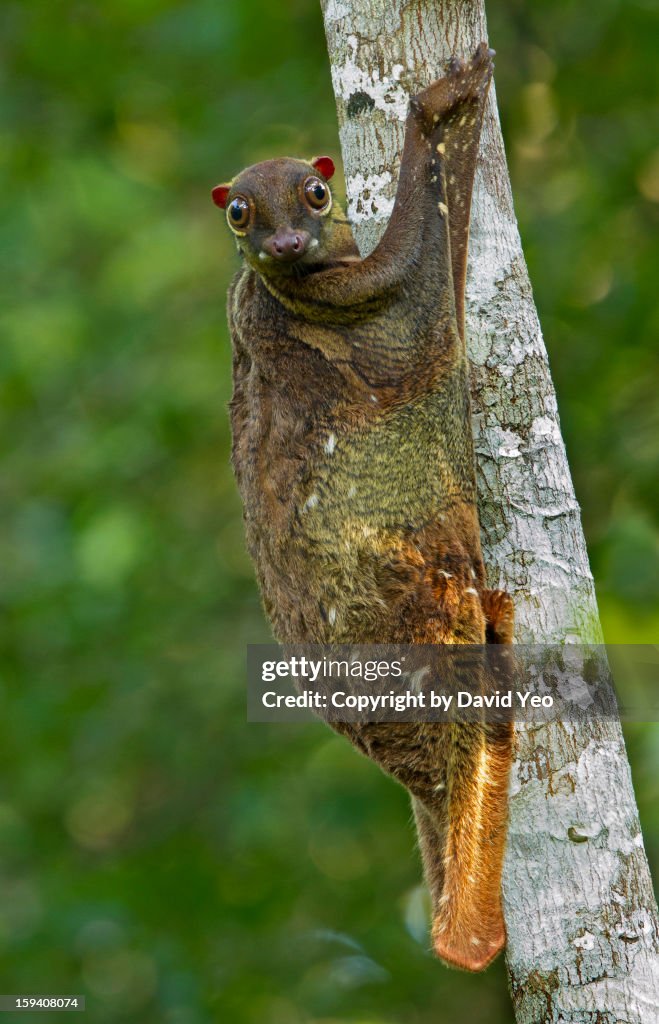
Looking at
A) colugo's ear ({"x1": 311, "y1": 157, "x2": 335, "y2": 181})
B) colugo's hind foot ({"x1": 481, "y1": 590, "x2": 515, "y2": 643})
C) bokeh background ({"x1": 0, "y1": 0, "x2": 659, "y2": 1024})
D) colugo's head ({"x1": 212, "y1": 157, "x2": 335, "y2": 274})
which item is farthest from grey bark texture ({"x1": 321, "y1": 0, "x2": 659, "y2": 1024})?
bokeh background ({"x1": 0, "y1": 0, "x2": 659, "y2": 1024})

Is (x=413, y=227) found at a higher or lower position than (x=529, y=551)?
higher

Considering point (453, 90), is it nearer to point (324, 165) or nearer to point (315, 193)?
point (315, 193)

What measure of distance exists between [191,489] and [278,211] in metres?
5.51

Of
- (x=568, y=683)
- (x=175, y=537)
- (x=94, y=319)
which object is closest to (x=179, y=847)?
(x=175, y=537)

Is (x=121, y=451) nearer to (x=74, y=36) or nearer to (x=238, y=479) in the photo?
(x=74, y=36)

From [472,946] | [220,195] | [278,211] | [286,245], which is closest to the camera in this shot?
[472,946]

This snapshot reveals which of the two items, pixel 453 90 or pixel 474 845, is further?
pixel 453 90

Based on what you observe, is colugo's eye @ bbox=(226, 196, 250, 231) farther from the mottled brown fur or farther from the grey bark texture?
the grey bark texture

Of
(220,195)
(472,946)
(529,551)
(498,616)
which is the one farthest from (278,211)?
(472,946)

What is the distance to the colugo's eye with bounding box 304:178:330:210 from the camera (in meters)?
4.19

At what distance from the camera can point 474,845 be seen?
3553mm

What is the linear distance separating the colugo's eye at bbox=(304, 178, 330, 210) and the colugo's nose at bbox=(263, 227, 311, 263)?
28 cm

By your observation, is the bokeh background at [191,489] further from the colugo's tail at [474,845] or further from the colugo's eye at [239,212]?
the colugo's eye at [239,212]

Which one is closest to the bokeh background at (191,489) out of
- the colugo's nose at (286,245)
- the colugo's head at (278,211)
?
the colugo's head at (278,211)
